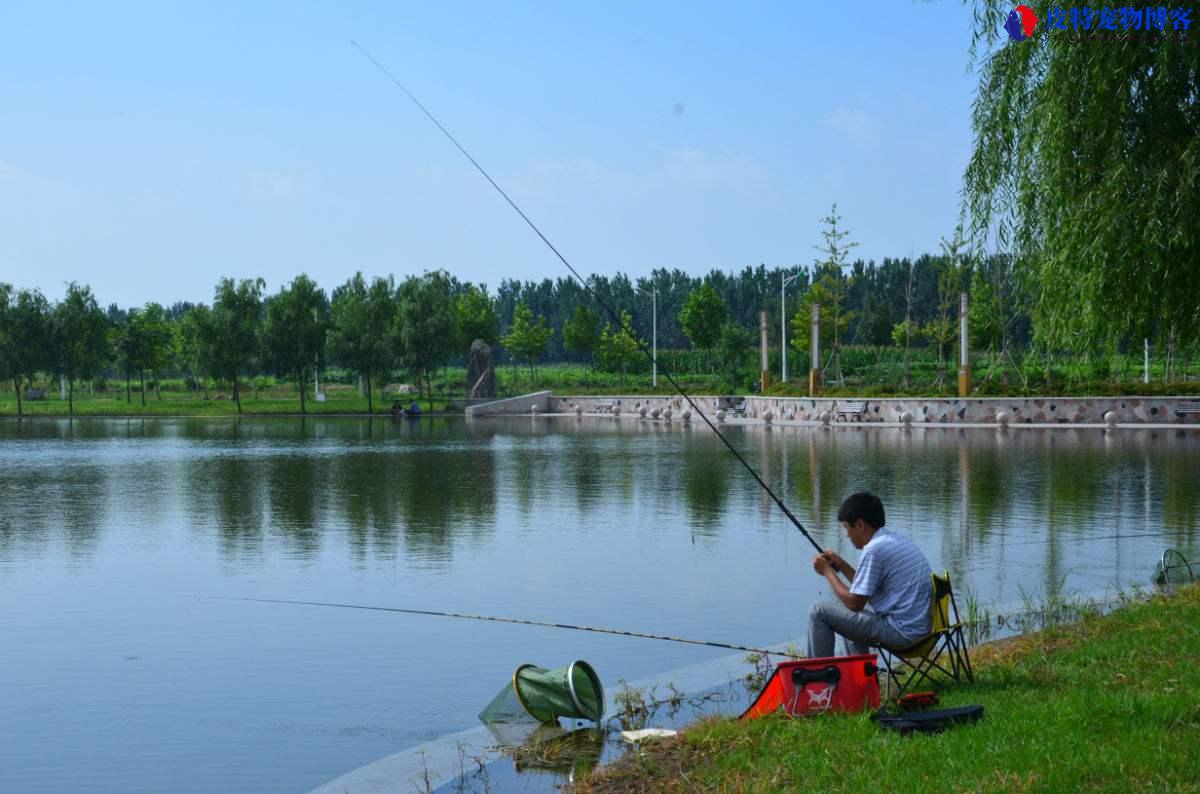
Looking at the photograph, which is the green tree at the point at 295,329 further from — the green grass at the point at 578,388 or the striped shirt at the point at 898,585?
the striped shirt at the point at 898,585

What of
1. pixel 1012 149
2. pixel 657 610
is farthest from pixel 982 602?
pixel 1012 149

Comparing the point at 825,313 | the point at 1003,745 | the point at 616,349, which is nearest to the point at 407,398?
the point at 616,349

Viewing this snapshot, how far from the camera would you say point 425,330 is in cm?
6544

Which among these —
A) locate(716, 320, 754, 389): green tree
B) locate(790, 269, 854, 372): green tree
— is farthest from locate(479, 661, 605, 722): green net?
locate(716, 320, 754, 389): green tree

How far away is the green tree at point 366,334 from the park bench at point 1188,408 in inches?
1588

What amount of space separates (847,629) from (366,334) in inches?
2396

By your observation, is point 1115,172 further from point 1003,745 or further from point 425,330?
point 425,330

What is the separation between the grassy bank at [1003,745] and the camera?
4.83m

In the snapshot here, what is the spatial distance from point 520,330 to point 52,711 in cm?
7074

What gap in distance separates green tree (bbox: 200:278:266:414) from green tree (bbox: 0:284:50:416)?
373 inches

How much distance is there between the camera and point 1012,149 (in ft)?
35.1

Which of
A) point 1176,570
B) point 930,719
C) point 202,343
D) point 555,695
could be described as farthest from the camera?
point 202,343

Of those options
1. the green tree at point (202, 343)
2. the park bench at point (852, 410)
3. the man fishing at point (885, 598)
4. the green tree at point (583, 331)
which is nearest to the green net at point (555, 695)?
the man fishing at point (885, 598)

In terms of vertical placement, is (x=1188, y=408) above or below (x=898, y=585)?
below
